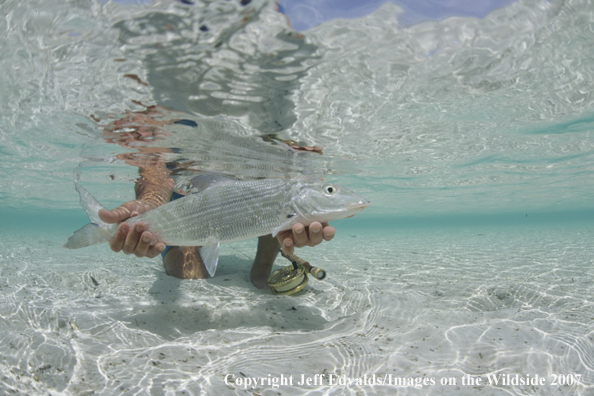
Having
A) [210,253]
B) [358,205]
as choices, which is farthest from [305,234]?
[210,253]

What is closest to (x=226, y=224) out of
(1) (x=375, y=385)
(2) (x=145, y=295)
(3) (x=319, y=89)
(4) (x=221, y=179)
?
(4) (x=221, y=179)

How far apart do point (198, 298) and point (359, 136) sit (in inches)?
329

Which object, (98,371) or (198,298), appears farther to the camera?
(198,298)

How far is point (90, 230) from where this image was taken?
3332 millimetres

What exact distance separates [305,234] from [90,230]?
2638 millimetres

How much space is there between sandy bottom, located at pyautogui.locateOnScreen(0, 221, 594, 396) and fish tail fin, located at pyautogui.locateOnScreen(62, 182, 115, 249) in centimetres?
118

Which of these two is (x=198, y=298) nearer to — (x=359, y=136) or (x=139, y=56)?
(x=139, y=56)

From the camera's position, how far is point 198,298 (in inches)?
197

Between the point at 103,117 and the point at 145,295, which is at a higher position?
the point at 103,117

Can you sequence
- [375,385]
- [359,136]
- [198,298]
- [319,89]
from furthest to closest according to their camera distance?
[359,136], [319,89], [198,298], [375,385]

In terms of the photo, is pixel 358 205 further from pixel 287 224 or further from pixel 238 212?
pixel 238 212

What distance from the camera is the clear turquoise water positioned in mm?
2922

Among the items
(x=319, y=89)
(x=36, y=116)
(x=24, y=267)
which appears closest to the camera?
(x=319, y=89)

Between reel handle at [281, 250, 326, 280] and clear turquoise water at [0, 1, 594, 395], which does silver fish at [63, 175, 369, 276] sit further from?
reel handle at [281, 250, 326, 280]
